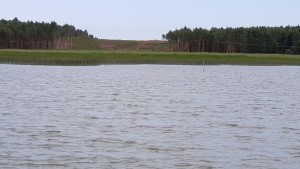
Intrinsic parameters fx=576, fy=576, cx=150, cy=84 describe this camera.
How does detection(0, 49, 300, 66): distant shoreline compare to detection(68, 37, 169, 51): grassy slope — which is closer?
detection(0, 49, 300, 66): distant shoreline

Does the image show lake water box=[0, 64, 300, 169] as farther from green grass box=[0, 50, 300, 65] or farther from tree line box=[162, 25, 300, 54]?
tree line box=[162, 25, 300, 54]

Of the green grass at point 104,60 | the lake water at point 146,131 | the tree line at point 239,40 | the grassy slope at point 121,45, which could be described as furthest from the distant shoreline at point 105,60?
the grassy slope at point 121,45

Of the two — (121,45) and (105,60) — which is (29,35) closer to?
(121,45)

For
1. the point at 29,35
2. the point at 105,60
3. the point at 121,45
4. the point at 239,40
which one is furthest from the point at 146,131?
the point at 121,45

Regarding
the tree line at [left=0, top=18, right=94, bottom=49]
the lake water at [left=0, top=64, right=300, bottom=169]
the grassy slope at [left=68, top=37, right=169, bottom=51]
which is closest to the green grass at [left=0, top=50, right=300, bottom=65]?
the lake water at [left=0, top=64, right=300, bottom=169]

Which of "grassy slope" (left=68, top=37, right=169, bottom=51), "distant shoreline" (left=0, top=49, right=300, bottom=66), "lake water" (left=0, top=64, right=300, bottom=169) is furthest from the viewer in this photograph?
"grassy slope" (left=68, top=37, right=169, bottom=51)

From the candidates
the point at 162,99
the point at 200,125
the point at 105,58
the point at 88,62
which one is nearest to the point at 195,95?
the point at 162,99

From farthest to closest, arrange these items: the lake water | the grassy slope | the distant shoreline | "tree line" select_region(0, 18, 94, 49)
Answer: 1. the grassy slope
2. "tree line" select_region(0, 18, 94, 49)
3. the distant shoreline
4. the lake water

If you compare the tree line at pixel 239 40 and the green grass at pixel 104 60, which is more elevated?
the tree line at pixel 239 40

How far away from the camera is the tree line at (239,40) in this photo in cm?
13838

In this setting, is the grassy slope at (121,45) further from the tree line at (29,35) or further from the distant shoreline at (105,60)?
the distant shoreline at (105,60)

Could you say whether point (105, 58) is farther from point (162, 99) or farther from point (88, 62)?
point (162, 99)

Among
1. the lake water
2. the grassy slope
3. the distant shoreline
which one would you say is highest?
the grassy slope

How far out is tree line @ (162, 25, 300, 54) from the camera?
454 ft
